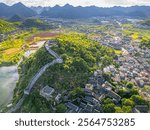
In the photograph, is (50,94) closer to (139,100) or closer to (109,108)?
(109,108)

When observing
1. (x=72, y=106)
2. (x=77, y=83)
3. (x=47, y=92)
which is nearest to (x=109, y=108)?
(x=72, y=106)

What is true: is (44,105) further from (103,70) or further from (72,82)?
(103,70)

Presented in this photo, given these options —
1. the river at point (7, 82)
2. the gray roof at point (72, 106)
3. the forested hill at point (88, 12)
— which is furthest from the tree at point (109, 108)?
the forested hill at point (88, 12)

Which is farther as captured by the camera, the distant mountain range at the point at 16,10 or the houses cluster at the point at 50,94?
the distant mountain range at the point at 16,10

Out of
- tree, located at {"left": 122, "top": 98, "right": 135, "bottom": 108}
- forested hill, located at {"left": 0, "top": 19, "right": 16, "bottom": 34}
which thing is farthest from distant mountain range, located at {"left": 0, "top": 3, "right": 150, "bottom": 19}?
tree, located at {"left": 122, "top": 98, "right": 135, "bottom": 108}

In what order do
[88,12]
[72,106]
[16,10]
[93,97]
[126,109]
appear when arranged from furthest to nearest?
[16,10] < [88,12] < [93,97] < [72,106] < [126,109]

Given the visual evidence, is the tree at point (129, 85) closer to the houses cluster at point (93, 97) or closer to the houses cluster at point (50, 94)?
the houses cluster at point (93, 97)

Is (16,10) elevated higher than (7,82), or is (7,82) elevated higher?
(16,10)
